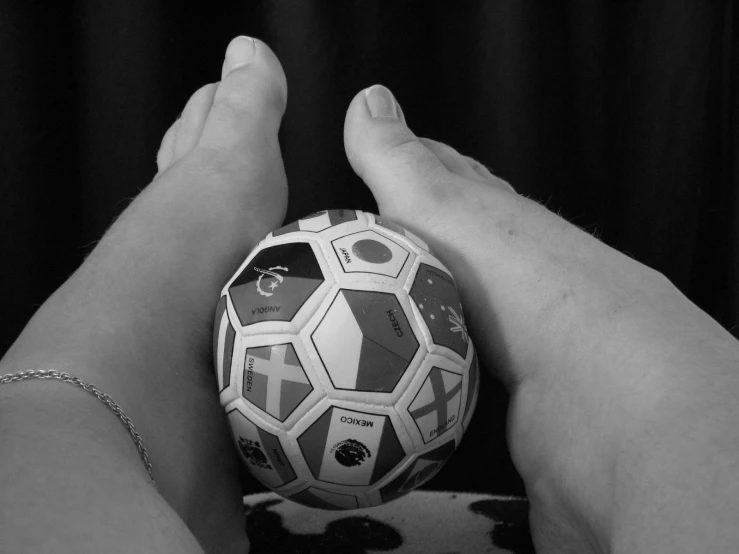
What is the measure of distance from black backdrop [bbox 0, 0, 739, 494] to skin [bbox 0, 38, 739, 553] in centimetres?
25

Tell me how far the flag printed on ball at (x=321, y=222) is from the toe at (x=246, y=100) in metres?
0.29

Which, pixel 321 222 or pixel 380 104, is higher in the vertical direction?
pixel 380 104

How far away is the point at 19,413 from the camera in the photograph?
1.86 ft

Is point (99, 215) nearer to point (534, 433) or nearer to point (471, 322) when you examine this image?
point (471, 322)

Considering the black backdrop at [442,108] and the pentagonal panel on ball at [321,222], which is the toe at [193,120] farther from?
the pentagonal panel on ball at [321,222]

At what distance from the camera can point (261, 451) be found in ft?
2.49

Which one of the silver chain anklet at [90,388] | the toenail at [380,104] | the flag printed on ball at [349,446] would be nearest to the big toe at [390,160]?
the toenail at [380,104]

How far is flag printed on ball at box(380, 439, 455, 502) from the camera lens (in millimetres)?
767

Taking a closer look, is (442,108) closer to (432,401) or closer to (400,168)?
(400,168)

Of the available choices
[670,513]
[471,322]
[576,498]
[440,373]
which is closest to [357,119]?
[471,322]

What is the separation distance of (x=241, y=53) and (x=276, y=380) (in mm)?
714

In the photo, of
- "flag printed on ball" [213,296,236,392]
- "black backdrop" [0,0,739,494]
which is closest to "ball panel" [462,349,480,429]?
"flag printed on ball" [213,296,236,392]

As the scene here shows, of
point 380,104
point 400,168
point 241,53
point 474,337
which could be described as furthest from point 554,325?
point 241,53

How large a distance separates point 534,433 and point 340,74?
31.9 inches
